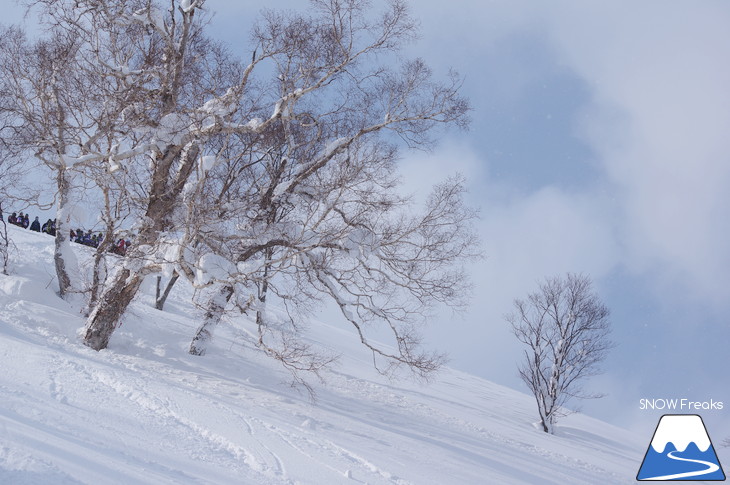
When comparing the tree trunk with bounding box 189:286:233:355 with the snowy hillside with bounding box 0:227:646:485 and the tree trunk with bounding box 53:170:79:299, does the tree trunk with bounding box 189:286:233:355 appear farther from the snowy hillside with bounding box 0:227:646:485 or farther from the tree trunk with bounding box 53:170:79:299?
the tree trunk with bounding box 53:170:79:299

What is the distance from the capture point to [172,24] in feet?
37.6

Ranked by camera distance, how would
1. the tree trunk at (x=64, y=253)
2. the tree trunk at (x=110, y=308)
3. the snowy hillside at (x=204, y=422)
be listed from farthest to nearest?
1. the tree trunk at (x=64, y=253)
2. the tree trunk at (x=110, y=308)
3. the snowy hillside at (x=204, y=422)

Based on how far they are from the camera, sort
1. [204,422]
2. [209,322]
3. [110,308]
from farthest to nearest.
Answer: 1. [209,322]
2. [110,308]
3. [204,422]

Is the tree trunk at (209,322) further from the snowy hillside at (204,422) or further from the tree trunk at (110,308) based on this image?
the tree trunk at (110,308)

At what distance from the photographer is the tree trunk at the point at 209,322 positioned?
468 inches

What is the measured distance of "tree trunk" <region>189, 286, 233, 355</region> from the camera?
11.9 meters

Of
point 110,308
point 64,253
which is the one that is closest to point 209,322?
point 110,308

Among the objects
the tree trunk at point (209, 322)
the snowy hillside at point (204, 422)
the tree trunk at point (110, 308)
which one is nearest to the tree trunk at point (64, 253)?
the snowy hillside at point (204, 422)

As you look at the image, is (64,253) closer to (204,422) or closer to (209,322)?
(209,322)

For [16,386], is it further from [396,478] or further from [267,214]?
[267,214]

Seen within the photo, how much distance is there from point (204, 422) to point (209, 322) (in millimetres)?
6371

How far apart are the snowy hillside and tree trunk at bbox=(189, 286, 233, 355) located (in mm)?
331

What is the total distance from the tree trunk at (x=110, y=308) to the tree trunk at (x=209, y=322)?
174 cm

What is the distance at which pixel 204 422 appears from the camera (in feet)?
20.8
